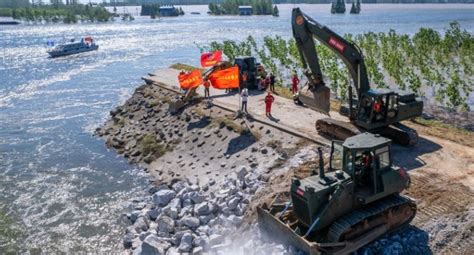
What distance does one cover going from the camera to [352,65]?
2114 cm

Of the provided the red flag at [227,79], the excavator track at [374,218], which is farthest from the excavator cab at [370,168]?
the red flag at [227,79]

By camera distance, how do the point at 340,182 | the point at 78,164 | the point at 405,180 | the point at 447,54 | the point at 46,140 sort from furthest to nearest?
the point at 447,54
the point at 46,140
the point at 78,164
the point at 405,180
the point at 340,182

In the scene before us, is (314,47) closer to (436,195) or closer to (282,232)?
(436,195)

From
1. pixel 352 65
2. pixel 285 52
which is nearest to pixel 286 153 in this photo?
pixel 352 65

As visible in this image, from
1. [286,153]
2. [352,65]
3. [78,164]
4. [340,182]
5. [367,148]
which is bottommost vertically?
[78,164]

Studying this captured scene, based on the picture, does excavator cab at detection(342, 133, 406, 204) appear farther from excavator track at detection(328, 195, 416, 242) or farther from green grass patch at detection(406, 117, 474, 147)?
green grass patch at detection(406, 117, 474, 147)

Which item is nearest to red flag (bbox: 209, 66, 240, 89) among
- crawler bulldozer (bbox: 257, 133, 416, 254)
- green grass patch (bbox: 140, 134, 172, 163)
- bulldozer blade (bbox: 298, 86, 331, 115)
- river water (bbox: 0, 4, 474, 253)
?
green grass patch (bbox: 140, 134, 172, 163)

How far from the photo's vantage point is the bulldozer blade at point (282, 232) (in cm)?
1343

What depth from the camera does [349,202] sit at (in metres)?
13.9

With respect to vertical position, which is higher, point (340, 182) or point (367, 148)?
point (367, 148)

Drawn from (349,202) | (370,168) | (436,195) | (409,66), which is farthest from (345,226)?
(409,66)

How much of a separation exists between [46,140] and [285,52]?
28.1m

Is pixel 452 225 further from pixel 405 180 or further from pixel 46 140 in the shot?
pixel 46 140

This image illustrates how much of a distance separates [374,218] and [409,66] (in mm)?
38874
